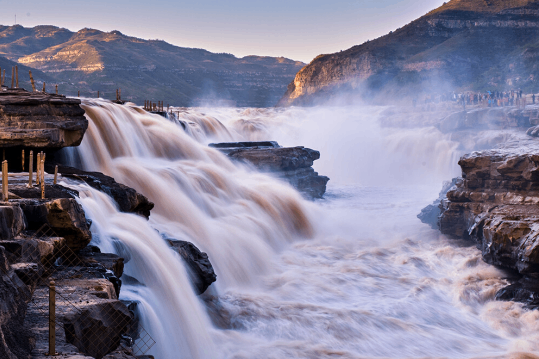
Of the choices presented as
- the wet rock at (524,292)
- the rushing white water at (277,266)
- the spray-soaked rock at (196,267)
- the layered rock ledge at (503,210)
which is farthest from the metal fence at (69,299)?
the layered rock ledge at (503,210)

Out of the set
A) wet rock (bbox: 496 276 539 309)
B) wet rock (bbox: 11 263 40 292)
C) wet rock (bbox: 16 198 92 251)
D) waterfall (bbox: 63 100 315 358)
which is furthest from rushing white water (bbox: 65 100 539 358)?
wet rock (bbox: 11 263 40 292)

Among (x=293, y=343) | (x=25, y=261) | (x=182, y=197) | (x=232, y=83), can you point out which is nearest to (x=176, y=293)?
(x=293, y=343)

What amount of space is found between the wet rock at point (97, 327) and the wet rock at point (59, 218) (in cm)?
221

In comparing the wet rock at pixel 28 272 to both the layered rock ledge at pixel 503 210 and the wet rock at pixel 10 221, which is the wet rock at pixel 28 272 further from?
the layered rock ledge at pixel 503 210

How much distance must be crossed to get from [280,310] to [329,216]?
11.9 m

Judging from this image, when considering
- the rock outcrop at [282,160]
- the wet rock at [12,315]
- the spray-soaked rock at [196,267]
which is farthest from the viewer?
the rock outcrop at [282,160]

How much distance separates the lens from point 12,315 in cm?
567

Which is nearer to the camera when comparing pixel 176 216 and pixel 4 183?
pixel 4 183

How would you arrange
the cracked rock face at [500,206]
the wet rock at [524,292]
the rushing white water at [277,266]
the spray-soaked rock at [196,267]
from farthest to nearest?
the cracked rock face at [500,206]
the wet rock at [524,292]
the spray-soaked rock at [196,267]
the rushing white water at [277,266]

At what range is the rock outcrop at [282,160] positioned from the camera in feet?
82.5

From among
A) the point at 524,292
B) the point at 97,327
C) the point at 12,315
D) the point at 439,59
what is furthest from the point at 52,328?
the point at 439,59

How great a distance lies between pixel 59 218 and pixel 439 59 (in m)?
125

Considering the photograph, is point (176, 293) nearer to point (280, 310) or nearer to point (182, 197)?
point (280, 310)

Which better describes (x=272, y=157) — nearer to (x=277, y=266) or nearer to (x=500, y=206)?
(x=277, y=266)
